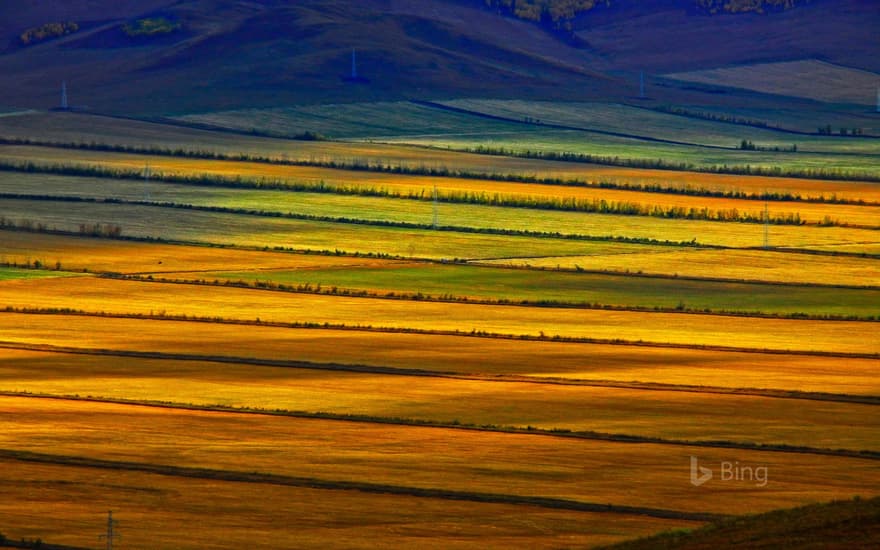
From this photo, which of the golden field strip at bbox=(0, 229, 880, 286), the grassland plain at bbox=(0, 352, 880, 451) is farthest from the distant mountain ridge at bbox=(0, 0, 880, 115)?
the grassland plain at bbox=(0, 352, 880, 451)

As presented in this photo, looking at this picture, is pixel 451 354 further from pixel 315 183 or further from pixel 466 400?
pixel 315 183

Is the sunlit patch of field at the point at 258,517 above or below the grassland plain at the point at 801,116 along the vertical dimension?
above

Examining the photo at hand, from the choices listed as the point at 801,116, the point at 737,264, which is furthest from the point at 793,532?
the point at 801,116

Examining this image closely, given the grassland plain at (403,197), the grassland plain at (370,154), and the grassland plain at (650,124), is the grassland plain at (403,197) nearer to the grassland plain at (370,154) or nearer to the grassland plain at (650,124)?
the grassland plain at (370,154)

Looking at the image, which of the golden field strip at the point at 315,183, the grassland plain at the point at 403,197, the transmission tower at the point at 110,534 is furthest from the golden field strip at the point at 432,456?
the golden field strip at the point at 315,183

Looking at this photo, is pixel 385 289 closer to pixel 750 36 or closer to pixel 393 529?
pixel 393 529

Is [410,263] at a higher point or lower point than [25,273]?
lower

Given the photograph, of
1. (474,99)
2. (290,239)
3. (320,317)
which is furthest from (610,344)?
(474,99)
